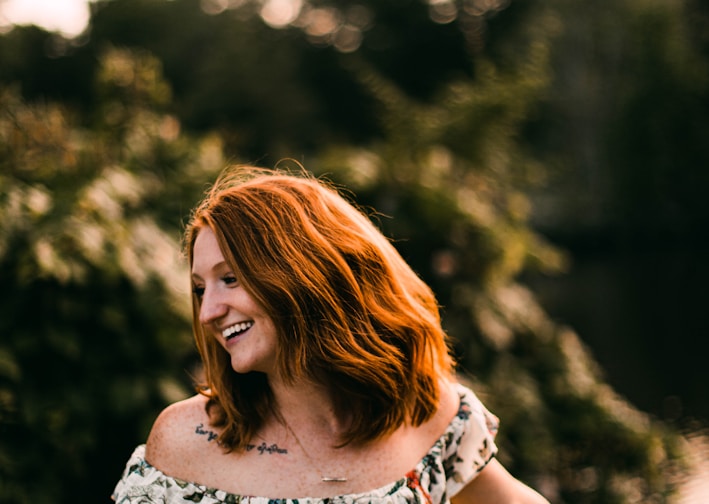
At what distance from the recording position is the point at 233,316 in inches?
60.6

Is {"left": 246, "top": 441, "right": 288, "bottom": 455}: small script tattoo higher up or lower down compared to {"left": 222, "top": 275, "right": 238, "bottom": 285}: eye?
lower down

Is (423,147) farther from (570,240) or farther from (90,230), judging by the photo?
(570,240)

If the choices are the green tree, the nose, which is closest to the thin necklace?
the nose

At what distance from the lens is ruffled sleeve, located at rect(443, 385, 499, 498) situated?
1.71m

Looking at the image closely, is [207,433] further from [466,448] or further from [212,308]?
[466,448]

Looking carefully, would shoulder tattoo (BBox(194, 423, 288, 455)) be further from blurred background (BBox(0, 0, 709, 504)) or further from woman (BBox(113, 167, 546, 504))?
blurred background (BBox(0, 0, 709, 504))

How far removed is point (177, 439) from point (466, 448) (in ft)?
2.21

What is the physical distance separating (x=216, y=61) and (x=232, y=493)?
29.2 meters

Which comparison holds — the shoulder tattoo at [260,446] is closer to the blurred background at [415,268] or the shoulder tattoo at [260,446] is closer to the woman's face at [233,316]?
the woman's face at [233,316]

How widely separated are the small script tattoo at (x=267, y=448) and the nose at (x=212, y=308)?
0.29m

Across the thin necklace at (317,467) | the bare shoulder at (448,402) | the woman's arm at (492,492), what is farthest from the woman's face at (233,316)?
the woman's arm at (492,492)

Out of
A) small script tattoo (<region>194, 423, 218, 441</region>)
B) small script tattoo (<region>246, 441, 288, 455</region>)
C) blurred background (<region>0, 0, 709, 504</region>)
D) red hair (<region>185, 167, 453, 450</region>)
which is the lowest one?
blurred background (<region>0, 0, 709, 504</region>)

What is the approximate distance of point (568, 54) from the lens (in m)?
28.5

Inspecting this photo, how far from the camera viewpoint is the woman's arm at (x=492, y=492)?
1.72m
